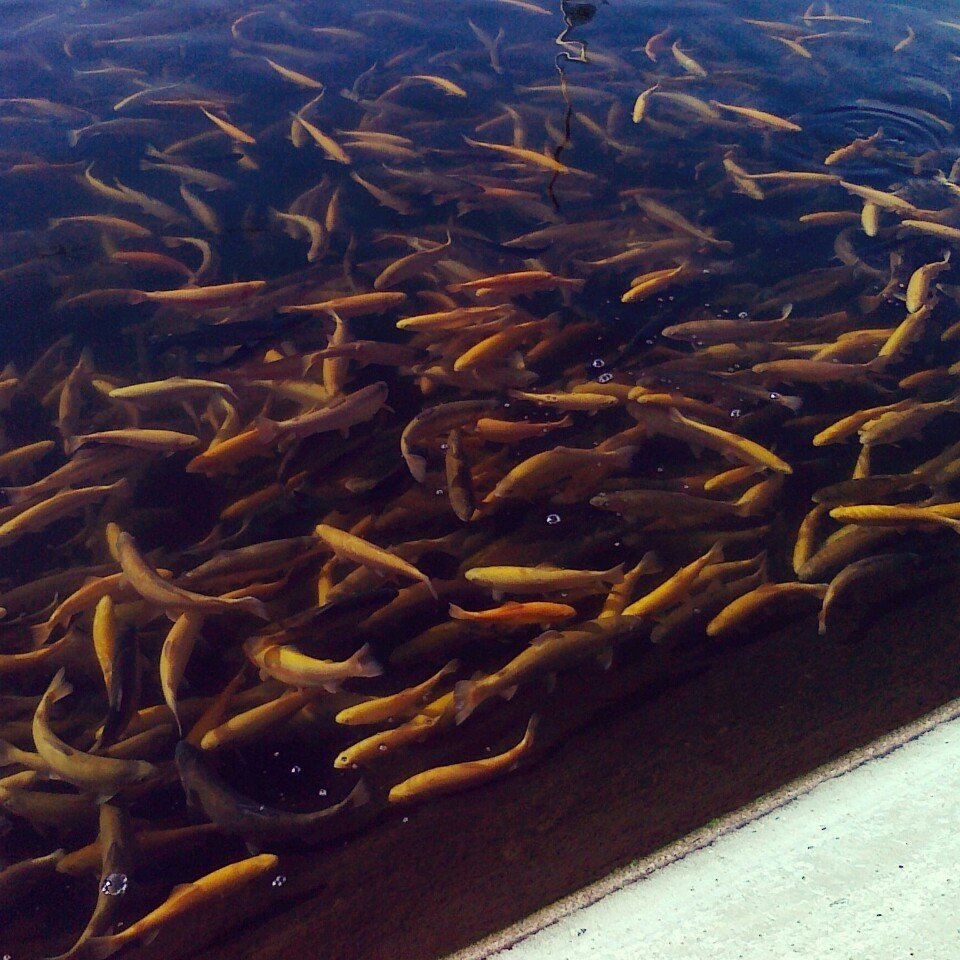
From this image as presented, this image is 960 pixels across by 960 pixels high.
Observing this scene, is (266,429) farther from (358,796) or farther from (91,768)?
(358,796)

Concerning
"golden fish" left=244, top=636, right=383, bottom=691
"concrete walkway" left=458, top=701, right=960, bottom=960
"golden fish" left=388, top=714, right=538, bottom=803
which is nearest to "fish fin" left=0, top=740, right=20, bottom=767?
"golden fish" left=244, top=636, right=383, bottom=691

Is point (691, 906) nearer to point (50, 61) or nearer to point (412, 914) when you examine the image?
point (412, 914)

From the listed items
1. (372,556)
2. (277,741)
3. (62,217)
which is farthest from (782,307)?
(62,217)

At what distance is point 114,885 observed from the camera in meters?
2.08

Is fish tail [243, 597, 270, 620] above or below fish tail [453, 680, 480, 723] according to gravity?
above

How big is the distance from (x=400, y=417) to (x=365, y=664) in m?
1.39

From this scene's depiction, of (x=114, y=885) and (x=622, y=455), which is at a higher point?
(x=622, y=455)

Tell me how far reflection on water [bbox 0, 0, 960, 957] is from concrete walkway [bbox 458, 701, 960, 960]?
1.80 ft

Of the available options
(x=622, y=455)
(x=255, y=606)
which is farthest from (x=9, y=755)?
(x=622, y=455)

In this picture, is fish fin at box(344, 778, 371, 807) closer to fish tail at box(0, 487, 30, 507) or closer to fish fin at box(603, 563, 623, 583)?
fish fin at box(603, 563, 623, 583)

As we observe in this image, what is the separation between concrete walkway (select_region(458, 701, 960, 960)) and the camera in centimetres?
170

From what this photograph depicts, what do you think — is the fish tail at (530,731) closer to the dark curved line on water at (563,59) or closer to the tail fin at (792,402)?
the tail fin at (792,402)

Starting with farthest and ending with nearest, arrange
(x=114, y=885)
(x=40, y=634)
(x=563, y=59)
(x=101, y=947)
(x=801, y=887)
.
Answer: (x=563, y=59), (x=40, y=634), (x=114, y=885), (x=101, y=947), (x=801, y=887)

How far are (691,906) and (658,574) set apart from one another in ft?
4.19
